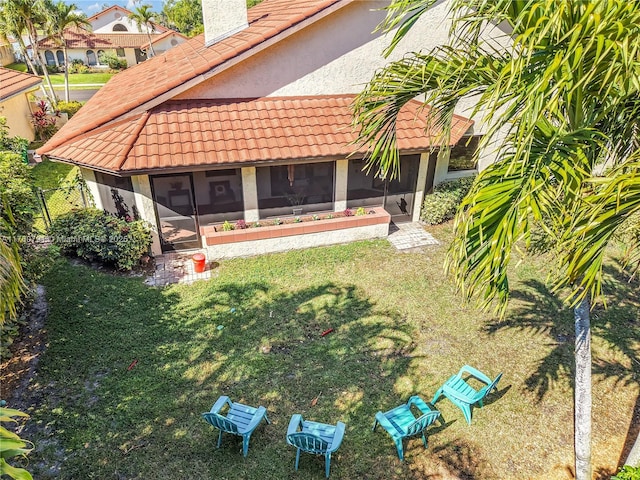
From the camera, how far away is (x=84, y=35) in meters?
57.8

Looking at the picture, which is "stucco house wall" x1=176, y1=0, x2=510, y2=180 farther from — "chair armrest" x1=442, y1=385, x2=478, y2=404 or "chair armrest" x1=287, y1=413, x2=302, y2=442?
"chair armrest" x1=287, y1=413, x2=302, y2=442

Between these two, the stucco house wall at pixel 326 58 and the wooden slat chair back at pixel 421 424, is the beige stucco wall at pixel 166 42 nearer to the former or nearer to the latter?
the stucco house wall at pixel 326 58

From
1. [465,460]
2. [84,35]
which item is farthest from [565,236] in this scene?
[84,35]

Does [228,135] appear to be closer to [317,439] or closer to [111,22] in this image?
[317,439]

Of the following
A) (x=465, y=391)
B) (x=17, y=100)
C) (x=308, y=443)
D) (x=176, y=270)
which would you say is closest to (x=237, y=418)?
(x=308, y=443)

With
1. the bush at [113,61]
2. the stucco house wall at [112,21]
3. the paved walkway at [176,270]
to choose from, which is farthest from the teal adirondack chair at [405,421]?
the stucco house wall at [112,21]

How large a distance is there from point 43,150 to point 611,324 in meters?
15.0

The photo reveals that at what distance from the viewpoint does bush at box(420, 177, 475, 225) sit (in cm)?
1357

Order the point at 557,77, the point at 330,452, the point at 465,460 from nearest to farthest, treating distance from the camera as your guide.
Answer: the point at 557,77 < the point at 330,452 < the point at 465,460

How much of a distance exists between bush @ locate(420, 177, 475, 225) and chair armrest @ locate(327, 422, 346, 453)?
8.96 metres

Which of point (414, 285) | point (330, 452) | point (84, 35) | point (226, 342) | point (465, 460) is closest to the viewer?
point (330, 452)

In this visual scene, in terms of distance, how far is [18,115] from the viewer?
67.5 feet

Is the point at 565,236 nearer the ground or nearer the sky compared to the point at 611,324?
nearer the sky

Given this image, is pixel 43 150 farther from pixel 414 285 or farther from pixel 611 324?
pixel 611 324
